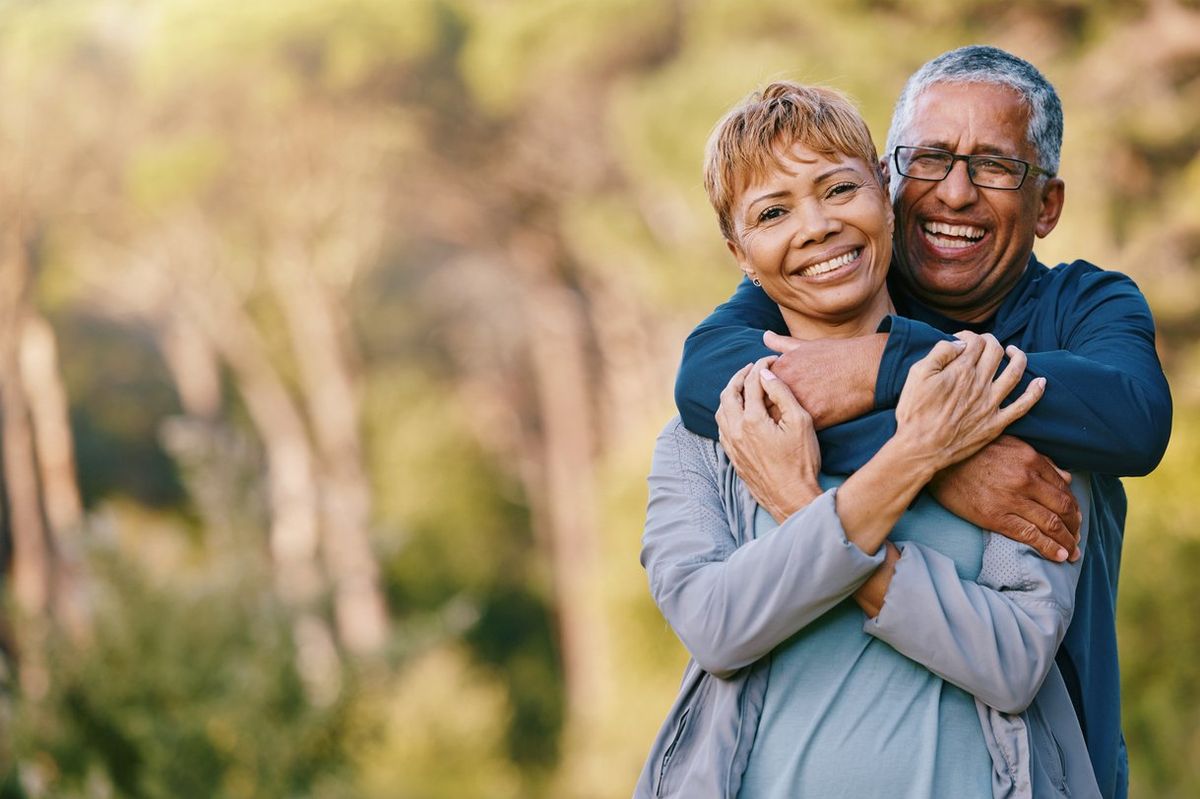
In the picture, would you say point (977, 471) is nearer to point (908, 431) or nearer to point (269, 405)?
point (908, 431)

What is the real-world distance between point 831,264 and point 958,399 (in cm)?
25

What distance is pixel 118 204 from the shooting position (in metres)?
13.2

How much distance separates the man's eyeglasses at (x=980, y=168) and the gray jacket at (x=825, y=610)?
0.44 metres

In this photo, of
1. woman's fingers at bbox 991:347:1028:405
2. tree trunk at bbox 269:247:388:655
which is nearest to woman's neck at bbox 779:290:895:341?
woman's fingers at bbox 991:347:1028:405

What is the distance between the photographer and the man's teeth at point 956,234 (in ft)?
6.05

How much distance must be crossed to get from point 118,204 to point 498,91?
3.77 meters

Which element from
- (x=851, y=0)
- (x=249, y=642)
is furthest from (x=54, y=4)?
(x=249, y=642)

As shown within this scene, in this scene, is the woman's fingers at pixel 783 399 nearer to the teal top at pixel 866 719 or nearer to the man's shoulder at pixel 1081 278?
the teal top at pixel 866 719

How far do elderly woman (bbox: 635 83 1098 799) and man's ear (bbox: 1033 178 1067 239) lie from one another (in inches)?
13.2

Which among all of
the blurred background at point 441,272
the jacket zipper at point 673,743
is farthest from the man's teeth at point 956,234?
the blurred background at point 441,272

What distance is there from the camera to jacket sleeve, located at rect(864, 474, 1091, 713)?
147cm

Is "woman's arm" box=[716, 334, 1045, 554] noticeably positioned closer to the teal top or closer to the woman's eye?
the teal top

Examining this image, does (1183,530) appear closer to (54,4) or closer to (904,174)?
(904,174)

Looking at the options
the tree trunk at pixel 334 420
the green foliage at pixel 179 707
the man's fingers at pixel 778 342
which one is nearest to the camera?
the man's fingers at pixel 778 342
